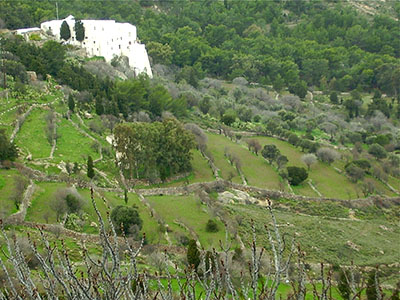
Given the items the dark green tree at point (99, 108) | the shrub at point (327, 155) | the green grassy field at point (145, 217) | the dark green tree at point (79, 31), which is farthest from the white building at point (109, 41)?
the green grassy field at point (145, 217)

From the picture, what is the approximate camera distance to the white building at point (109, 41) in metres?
54.7

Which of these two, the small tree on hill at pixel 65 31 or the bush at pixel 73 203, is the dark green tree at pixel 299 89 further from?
the bush at pixel 73 203

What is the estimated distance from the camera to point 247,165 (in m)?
37.8

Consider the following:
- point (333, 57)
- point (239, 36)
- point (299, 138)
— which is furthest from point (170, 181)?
point (239, 36)

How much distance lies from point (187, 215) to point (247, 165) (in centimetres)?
1168

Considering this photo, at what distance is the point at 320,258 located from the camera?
84.3ft

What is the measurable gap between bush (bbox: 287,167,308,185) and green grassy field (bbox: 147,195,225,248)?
375 inches

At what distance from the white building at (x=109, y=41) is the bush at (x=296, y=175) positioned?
26.0 m

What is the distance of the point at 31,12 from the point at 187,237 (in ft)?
163

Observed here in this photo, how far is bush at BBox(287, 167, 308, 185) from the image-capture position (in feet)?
118

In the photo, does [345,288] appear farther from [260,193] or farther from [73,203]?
[260,193]

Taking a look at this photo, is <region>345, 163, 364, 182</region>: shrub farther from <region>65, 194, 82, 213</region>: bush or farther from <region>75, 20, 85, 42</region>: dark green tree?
<region>75, 20, 85, 42</region>: dark green tree

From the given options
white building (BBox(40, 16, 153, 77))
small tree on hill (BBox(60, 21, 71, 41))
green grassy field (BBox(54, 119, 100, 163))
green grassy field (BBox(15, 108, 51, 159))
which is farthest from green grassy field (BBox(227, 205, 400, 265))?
small tree on hill (BBox(60, 21, 71, 41))

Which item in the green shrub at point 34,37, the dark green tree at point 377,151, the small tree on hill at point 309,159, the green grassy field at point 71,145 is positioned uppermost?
the green grassy field at point 71,145
